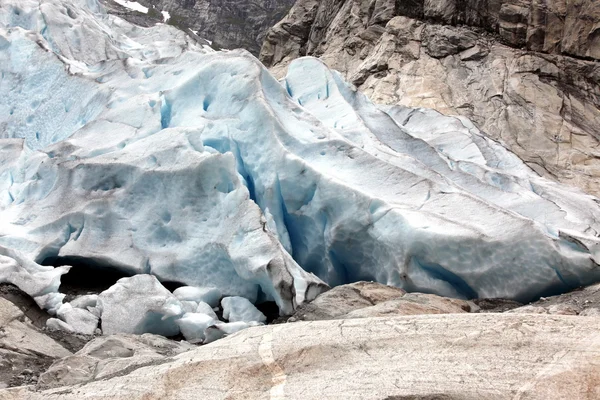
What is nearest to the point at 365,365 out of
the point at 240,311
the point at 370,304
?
the point at 370,304

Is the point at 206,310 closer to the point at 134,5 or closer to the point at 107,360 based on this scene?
the point at 107,360

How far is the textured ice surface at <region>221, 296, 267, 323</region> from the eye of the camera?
7.66 metres

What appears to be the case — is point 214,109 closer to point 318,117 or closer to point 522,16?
point 318,117

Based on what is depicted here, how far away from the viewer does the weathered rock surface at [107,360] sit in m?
5.04

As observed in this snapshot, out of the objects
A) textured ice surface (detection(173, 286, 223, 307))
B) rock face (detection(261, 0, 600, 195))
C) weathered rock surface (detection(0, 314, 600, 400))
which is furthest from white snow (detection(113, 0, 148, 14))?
weathered rock surface (detection(0, 314, 600, 400))

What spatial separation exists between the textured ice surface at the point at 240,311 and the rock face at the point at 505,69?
1274 centimetres

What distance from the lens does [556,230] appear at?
309 inches

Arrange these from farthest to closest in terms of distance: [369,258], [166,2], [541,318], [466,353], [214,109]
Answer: [166,2] < [214,109] < [369,258] < [541,318] < [466,353]

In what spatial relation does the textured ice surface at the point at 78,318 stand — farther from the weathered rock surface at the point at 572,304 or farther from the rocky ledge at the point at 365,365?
the weathered rock surface at the point at 572,304

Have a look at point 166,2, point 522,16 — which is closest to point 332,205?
point 522,16

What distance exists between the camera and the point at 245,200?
8.67 metres

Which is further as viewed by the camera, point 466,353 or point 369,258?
point 369,258

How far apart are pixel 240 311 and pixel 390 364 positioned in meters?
3.83

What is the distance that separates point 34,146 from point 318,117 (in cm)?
550
